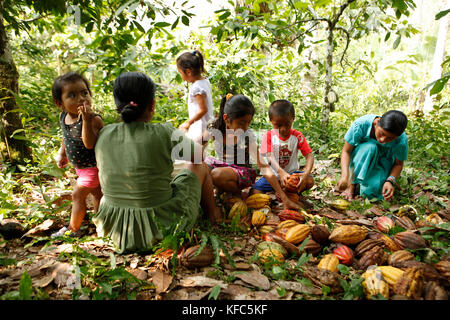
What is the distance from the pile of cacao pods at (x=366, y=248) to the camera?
1.34 meters

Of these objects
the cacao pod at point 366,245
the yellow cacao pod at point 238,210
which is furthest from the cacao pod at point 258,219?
the cacao pod at point 366,245

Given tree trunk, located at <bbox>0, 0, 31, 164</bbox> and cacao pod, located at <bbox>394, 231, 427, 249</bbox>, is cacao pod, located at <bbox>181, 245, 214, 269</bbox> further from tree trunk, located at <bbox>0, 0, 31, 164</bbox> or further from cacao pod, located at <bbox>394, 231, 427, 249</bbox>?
tree trunk, located at <bbox>0, 0, 31, 164</bbox>

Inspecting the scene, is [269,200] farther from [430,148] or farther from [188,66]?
[430,148]

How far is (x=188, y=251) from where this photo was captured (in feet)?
5.17

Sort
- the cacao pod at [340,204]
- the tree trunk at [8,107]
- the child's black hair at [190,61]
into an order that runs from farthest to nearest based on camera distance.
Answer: the child's black hair at [190,61]
the cacao pod at [340,204]
the tree trunk at [8,107]

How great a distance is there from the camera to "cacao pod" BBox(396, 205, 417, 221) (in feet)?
7.51

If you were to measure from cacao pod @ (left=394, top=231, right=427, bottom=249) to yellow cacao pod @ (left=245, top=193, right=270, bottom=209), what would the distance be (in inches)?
41.9

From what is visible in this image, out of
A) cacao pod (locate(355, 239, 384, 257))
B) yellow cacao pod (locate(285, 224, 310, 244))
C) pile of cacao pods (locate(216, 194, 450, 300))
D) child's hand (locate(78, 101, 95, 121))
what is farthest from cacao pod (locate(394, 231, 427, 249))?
child's hand (locate(78, 101, 95, 121))

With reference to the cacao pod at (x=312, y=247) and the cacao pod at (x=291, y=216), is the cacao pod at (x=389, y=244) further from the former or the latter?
the cacao pod at (x=291, y=216)

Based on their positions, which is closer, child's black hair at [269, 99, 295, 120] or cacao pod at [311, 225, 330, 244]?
cacao pod at [311, 225, 330, 244]

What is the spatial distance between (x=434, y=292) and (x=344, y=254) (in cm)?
48

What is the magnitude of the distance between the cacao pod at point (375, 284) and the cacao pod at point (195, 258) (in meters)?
0.88

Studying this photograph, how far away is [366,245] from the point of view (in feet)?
5.74

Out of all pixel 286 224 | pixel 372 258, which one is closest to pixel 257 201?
pixel 286 224
